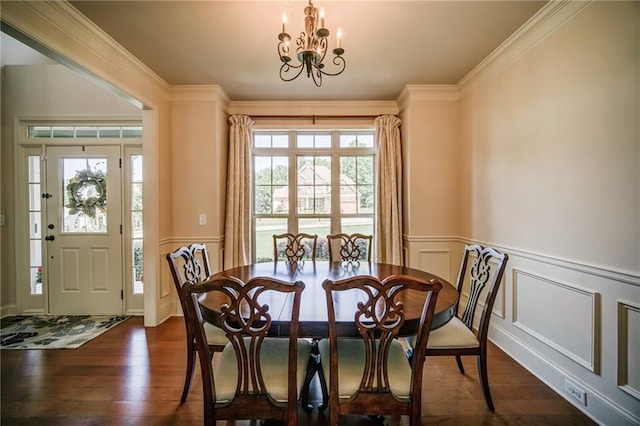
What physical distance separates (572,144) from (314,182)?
8.69ft

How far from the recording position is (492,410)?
1775mm

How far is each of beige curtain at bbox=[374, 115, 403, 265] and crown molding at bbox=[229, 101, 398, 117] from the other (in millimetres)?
202

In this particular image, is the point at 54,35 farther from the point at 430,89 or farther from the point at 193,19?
the point at 430,89

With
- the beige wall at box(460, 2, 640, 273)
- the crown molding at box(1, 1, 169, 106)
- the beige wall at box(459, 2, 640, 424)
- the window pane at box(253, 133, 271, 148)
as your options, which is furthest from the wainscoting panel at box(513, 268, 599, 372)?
the crown molding at box(1, 1, 169, 106)

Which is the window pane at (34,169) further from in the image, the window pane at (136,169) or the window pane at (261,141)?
the window pane at (261,141)

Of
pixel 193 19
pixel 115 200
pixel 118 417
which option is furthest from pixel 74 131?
pixel 118 417

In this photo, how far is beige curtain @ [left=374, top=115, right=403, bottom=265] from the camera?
11.4 ft

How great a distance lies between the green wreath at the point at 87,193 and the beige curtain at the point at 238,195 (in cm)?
148

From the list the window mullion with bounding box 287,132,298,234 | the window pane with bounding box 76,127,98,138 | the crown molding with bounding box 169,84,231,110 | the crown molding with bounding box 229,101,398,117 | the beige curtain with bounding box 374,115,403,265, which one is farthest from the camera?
the window mullion with bounding box 287,132,298,234

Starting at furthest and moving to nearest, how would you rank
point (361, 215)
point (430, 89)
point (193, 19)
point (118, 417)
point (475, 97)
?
point (361, 215)
point (430, 89)
point (475, 97)
point (193, 19)
point (118, 417)

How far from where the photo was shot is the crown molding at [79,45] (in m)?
1.71

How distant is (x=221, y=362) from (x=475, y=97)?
10.9 feet

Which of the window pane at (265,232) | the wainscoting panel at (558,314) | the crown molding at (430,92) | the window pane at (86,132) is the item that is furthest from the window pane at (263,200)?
the wainscoting panel at (558,314)

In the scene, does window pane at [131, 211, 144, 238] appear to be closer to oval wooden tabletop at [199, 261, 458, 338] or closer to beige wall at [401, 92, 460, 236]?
oval wooden tabletop at [199, 261, 458, 338]
